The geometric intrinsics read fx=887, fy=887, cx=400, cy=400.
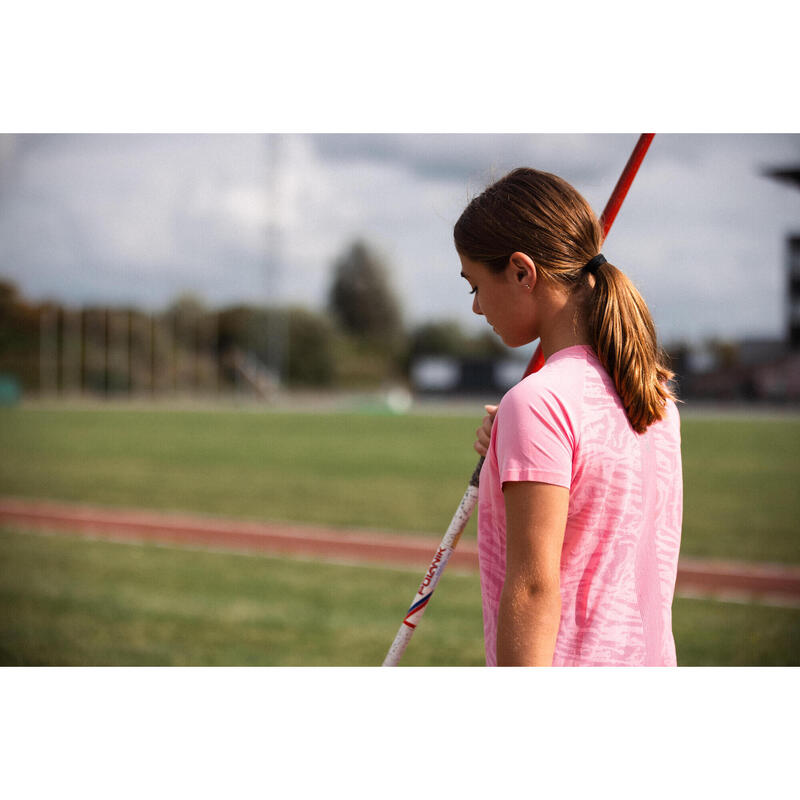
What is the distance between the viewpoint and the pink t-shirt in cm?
99

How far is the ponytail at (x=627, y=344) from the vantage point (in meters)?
1.07

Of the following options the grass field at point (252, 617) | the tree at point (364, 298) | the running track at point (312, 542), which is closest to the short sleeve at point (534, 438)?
the grass field at point (252, 617)

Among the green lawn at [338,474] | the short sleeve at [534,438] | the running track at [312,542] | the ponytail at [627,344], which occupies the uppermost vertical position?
the ponytail at [627,344]

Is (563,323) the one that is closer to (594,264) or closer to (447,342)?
(594,264)

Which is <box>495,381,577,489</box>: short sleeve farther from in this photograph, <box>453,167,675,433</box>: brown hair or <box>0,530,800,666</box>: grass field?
<box>0,530,800,666</box>: grass field

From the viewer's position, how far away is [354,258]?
52.8 meters

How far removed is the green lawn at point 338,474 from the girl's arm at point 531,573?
5.58m

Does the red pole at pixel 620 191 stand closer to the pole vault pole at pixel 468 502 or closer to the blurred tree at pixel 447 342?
the pole vault pole at pixel 468 502

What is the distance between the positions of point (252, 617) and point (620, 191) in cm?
349

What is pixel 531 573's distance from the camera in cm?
101

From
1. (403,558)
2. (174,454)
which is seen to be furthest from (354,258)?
(403,558)
